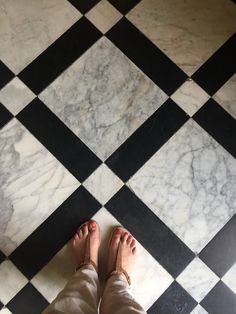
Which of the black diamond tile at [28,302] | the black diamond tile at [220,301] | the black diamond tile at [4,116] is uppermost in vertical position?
the black diamond tile at [4,116]

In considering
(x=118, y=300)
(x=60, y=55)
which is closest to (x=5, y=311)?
(x=118, y=300)

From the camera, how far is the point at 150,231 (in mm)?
1218

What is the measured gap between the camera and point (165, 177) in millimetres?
1245

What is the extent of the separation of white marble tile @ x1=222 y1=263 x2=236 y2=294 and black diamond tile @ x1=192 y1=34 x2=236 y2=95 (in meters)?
0.56

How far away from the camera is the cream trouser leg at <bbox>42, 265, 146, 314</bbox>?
890mm

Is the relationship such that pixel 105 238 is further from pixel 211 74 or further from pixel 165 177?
pixel 211 74

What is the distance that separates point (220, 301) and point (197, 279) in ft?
0.30

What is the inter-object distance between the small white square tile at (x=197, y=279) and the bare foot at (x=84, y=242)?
Answer: 0.26 metres

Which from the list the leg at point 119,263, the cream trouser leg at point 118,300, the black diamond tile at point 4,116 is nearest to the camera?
the cream trouser leg at point 118,300

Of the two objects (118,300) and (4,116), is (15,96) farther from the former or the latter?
(118,300)

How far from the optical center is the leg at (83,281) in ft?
2.96

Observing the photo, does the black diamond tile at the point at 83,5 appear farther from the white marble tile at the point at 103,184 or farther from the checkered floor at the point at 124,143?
the white marble tile at the point at 103,184

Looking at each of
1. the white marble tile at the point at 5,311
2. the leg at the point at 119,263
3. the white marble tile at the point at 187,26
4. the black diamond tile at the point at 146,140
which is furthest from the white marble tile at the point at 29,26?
the white marble tile at the point at 5,311

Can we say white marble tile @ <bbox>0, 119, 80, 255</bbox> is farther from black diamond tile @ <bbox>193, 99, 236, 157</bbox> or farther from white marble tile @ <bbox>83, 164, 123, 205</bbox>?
black diamond tile @ <bbox>193, 99, 236, 157</bbox>
